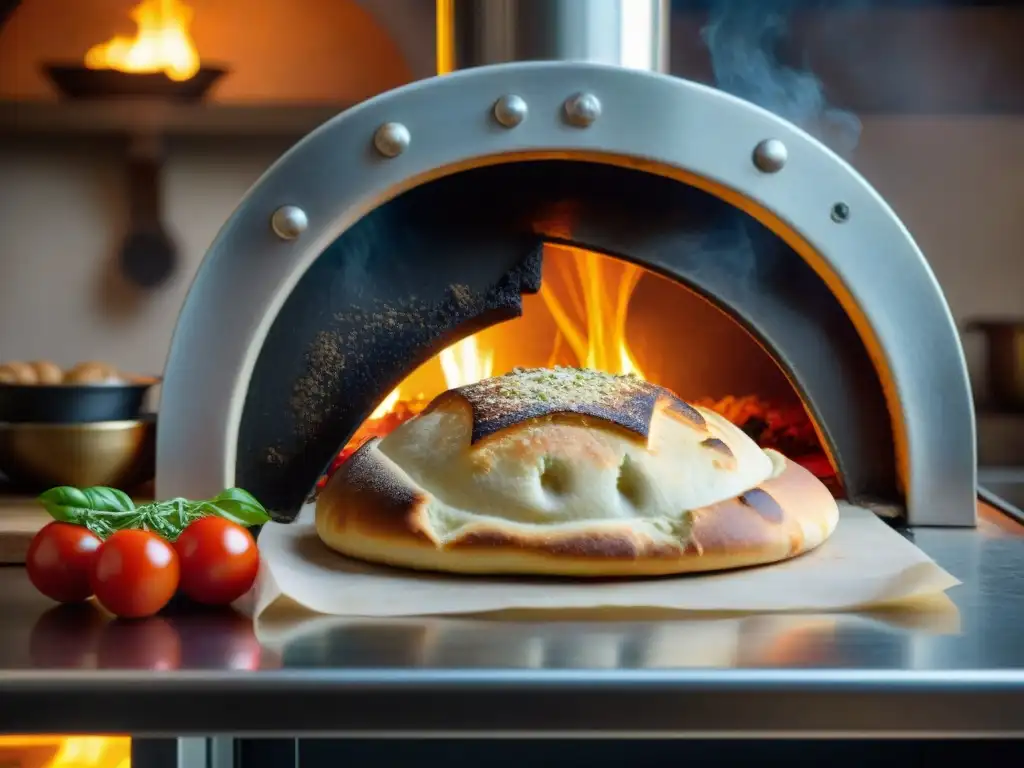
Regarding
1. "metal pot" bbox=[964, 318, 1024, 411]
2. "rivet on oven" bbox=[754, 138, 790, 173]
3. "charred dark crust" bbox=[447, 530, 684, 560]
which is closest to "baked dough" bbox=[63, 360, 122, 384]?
"charred dark crust" bbox=[447, 530, 684, 560]

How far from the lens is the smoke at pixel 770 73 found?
193cm

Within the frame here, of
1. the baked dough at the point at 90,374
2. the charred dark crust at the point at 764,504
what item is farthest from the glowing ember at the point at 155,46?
the charred dark crust at the point at 764,504

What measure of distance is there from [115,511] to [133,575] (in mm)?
128

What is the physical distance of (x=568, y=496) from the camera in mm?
1042

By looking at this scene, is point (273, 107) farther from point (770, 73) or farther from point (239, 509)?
point (239, 509)

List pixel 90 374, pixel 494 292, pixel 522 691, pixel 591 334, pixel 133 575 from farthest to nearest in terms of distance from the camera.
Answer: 1. pixel 591 334
2. pixel 90 374
3. pixel 494 292
4. pixel 133 575
5. pixel 522 691

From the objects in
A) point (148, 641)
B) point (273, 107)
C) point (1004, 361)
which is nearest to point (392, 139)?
point (148, 641)

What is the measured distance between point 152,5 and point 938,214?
4.39 ft

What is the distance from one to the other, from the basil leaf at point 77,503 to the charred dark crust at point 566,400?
323mm

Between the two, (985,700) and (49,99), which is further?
(49,99)

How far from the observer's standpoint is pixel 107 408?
1.37m

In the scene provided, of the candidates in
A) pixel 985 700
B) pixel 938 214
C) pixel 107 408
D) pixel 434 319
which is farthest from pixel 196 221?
pixel 985 700

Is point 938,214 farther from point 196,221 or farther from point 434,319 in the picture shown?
point 196,221

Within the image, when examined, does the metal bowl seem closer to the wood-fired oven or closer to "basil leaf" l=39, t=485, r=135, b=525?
the wood-fired oven
